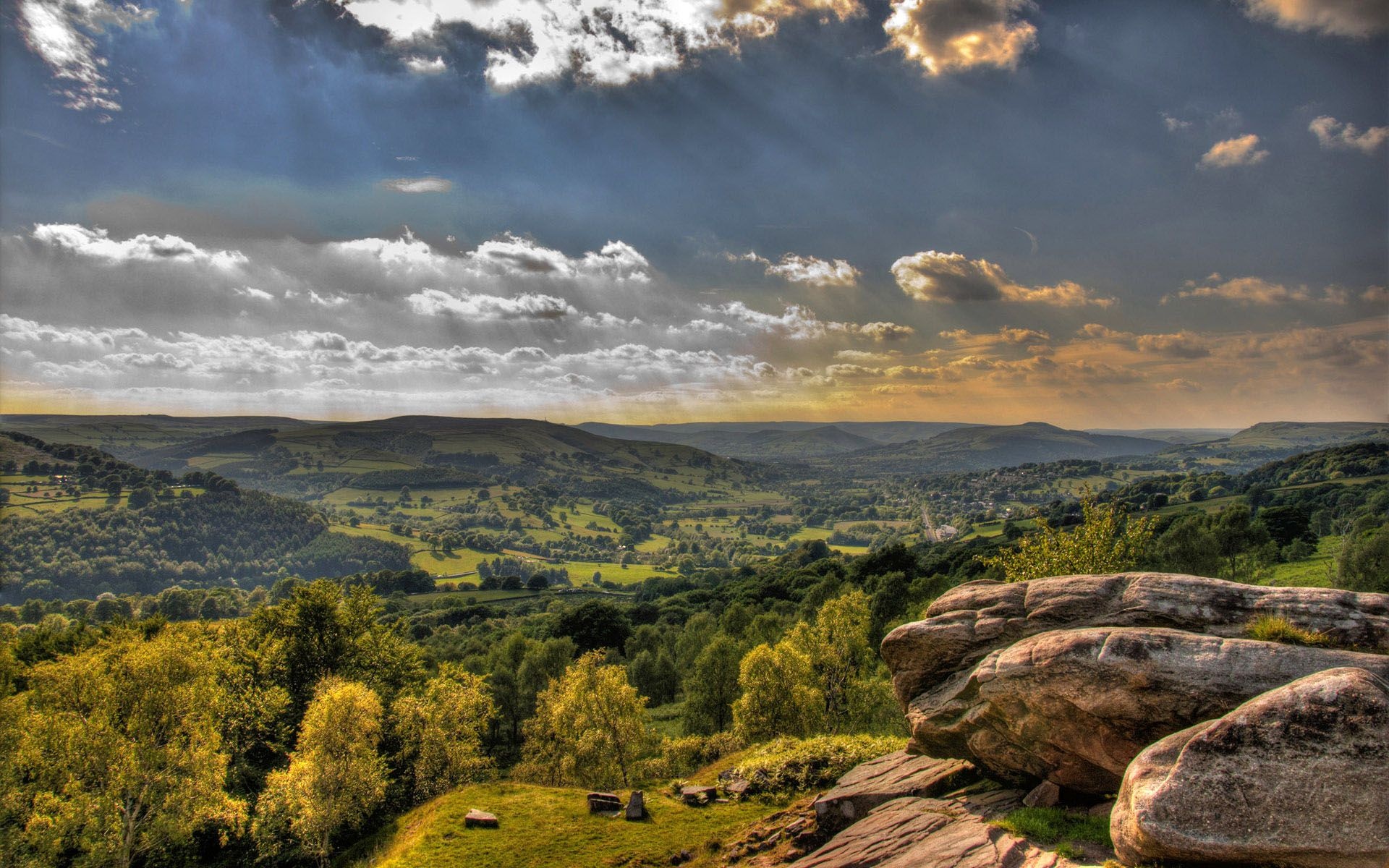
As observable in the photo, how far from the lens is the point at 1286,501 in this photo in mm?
159125

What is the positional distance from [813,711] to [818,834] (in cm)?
2156

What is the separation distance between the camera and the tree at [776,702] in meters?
42.8

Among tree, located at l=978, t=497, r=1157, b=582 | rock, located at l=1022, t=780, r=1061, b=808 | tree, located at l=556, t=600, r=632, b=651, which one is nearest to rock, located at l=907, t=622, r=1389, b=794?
rock, located at l=1022, t=780, r=1061, b=808

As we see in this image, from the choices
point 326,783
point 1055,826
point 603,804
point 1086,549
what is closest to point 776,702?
point 603,804

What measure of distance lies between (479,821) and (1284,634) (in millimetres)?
35147

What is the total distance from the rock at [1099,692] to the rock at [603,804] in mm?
18902

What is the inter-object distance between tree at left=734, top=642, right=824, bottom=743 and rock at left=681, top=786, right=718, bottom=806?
421 inches

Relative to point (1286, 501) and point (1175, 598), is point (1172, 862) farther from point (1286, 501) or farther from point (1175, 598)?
point (1286, 501)

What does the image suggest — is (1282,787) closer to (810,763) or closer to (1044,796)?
(1044,796)

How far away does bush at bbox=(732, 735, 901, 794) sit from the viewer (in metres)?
30.9

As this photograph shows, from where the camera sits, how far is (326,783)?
109 ft

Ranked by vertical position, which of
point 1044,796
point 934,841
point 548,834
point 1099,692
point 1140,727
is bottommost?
point 548,834

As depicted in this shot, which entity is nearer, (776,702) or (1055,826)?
(1055,826)

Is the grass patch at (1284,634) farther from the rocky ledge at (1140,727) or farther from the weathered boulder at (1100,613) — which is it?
the weathered boulder at (1100,613)
